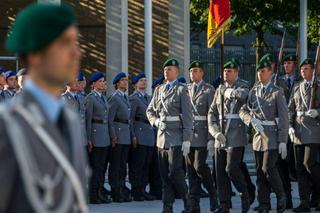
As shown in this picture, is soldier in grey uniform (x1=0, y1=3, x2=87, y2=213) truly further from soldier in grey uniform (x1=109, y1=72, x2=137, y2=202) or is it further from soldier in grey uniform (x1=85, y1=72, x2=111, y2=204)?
soldier in grey uniform (x1=109, y1=72, x2=137, y2=202)

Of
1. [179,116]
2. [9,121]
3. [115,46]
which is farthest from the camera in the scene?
[115,46]

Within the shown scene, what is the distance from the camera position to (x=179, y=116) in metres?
12.2

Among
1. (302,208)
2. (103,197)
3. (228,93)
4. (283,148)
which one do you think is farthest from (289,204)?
(103,197)

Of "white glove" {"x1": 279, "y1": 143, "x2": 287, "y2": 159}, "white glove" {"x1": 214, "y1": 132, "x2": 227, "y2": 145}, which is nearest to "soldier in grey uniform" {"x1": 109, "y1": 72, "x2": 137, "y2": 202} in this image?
"white glove" {"x1": 214, "y1": 132, "x2": 227, "y2": 145}

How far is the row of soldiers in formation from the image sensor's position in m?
12.2

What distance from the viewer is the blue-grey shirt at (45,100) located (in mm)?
3555

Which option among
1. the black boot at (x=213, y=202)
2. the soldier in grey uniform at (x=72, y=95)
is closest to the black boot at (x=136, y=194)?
the soldier in grey uniform at (x=72, y=95)

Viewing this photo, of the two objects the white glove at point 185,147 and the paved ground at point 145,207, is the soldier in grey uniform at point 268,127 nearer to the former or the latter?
the white glove at point 185,147

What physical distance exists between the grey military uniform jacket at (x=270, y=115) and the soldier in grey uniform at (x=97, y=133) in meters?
2.83

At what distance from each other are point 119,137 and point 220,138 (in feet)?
9.32

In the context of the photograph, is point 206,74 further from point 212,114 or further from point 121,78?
point 212,114

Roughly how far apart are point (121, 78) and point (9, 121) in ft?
37.9

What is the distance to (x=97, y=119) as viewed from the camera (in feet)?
48.3

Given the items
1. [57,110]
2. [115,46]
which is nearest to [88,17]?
[115,46]
